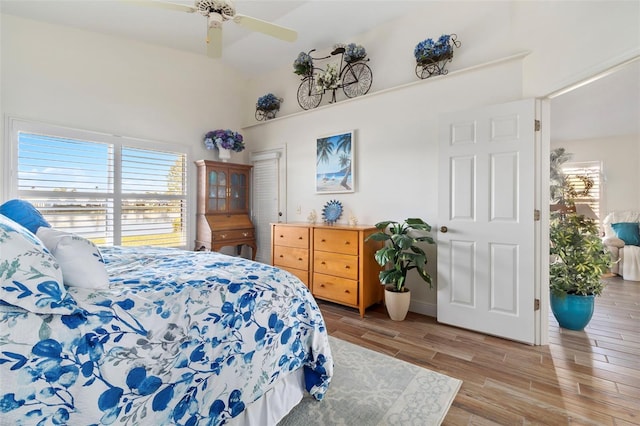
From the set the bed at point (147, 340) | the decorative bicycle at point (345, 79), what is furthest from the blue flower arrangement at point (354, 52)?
the bed at point (147, 340)

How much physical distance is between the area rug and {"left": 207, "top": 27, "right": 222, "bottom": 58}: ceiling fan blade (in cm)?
258

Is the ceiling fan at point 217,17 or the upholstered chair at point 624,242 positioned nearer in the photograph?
the ceiling fan at point 217,17

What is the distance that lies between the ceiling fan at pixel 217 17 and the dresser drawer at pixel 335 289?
7.75ft

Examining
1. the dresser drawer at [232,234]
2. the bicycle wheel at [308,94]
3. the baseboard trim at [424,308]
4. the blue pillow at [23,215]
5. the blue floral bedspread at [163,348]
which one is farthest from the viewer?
the dresser drawer at [232,234]

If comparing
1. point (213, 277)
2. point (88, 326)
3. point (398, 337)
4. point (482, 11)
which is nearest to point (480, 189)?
point (398, 337)

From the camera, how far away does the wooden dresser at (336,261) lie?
3031 mm

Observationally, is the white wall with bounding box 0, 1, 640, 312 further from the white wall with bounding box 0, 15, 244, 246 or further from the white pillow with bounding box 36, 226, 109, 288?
the white pillow with bounding box 36, 226, 109, 288

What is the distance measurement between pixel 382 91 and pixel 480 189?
5.05 ft

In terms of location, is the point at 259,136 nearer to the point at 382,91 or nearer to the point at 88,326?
the point at 382,91

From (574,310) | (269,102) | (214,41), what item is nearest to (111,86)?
(269,102)

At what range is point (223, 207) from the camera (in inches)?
172

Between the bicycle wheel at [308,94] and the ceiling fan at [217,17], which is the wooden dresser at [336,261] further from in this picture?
the ceiling fan at [217,17]

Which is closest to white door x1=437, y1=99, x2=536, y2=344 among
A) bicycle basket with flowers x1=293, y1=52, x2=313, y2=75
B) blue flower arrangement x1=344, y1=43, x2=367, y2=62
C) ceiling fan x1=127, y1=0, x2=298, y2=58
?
blue flower arrangement x1=344, y1=43, x2=367, y2=62

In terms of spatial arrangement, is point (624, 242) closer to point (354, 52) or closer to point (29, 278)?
point (354, 52)
